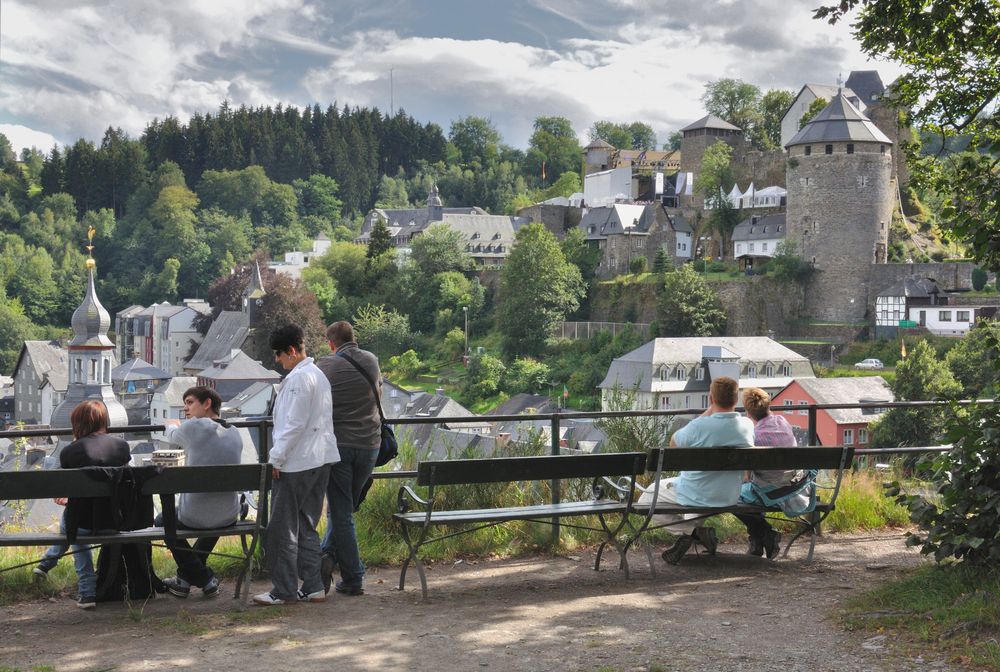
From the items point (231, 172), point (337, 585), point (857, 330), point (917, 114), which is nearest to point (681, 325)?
point (857, 330)

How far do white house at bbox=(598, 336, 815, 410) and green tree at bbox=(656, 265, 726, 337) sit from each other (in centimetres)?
290

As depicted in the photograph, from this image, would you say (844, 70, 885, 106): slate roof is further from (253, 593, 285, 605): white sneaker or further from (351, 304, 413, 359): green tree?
(253, 593, 285, 605): white sneaker

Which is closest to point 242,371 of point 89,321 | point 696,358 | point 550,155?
point 89,321

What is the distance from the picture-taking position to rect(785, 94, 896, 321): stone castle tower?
51.3 m

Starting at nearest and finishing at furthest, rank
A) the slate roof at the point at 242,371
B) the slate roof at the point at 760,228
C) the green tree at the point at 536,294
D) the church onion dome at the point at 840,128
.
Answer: the church onion dome at the point at 840,128, the slate roof at the point at 760,228, the green tree at the point at 536,294, the slate roof at the point at 242,371

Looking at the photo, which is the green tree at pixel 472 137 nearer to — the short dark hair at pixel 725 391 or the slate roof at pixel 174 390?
the slate roof at pixel 174 390

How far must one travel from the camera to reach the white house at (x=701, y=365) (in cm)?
4728

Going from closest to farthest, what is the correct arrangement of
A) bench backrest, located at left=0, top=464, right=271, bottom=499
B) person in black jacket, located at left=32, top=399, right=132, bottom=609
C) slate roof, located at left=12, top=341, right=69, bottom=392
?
bench backrest, located at left=0, top=464, right=271, bottom=499 < person in black jacket, located at left=32, top=399, right=132, bottom=609 < slate roof, located at left=12, top=341, right=69, bottom=392

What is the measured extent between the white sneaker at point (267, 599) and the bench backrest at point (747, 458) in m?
1.66

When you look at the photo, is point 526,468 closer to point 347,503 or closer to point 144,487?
point 347,503

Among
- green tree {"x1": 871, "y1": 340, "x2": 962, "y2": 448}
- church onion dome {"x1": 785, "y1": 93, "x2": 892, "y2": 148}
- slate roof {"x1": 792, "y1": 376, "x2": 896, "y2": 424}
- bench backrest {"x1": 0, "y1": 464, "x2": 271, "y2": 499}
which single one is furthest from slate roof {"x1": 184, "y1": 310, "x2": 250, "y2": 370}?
bench backrest {"x1": 0, "y1": 464, "x2": 271, "y2": 499}

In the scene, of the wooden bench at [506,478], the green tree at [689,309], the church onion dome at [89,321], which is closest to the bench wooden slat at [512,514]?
the wooden bench at [506,478]

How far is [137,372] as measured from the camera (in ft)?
238

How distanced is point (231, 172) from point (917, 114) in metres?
116
